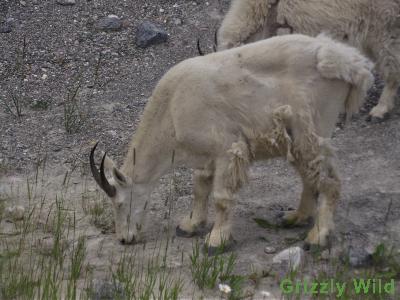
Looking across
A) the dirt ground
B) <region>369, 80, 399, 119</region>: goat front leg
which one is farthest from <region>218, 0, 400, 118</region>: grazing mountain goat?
the dirt ground

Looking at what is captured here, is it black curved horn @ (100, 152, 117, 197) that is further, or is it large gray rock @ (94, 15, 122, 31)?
large gray rock @ (94, 15, 122, 31)

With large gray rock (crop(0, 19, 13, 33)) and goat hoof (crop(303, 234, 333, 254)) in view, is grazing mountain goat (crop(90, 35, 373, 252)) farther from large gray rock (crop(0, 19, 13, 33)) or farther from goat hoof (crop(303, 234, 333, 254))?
large gray rock (crop(0, 19, 13, 33))

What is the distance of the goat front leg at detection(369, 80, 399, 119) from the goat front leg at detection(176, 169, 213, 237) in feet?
10.4

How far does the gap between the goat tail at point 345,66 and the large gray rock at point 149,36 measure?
465 cm

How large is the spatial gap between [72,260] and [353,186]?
10.8 feet

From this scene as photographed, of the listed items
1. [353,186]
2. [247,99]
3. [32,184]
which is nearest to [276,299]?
A: [247,99]

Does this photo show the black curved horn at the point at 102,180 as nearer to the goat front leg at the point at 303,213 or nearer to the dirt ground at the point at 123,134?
the dirt ground at the point at 123,134

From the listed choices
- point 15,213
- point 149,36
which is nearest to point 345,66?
point 15,213

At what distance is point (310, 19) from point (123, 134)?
99.2 inches

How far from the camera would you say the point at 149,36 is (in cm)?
1113

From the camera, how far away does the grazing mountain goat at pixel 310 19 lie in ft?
29.5

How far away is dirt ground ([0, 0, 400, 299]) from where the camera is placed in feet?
23.6

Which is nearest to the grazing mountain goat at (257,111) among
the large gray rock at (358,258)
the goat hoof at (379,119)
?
the large gray rock at (358,258)

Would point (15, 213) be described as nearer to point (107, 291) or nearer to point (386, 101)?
point (107, 291)
